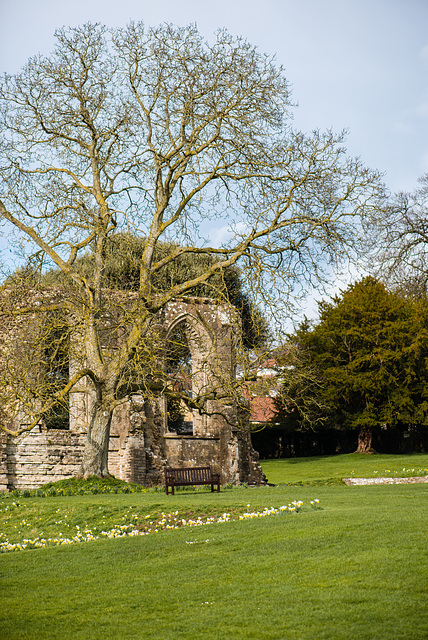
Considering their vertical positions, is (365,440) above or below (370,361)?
below

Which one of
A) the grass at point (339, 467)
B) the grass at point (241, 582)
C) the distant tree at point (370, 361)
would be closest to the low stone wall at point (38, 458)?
the grass at point (339, 467)

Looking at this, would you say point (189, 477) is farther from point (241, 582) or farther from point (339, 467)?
point (339, 467)

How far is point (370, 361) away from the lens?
3309 cm

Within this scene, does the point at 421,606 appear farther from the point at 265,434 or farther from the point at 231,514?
the point at 265,434

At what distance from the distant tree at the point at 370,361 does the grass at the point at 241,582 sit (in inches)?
871

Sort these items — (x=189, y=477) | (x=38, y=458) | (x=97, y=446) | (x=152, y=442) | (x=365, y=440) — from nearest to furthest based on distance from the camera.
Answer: (x=189, y=477) < (x=97, y=446) < (x=38, y=458) < (x=152, y=442) < (x=365, y=440)

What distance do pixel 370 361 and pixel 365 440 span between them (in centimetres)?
429

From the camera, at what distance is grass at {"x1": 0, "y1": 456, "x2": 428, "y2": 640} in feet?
17.4

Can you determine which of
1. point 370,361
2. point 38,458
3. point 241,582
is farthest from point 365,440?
point 241,582

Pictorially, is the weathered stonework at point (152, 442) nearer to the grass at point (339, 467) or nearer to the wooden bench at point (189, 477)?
the grass at point (339, 467)

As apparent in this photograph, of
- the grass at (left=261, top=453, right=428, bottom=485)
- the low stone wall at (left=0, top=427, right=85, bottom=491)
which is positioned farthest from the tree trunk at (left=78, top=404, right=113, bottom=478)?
the grass at (left=261, top=453, right=428, bottom=485)

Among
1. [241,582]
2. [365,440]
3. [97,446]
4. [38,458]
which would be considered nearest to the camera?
[241,582]

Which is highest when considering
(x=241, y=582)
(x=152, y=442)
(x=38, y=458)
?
(x=152, y=442)

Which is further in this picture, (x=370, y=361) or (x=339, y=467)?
(x=370, y=361)
